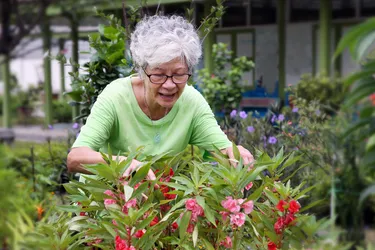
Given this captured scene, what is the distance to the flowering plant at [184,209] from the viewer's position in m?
1.88

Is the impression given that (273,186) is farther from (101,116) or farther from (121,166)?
(101,116)

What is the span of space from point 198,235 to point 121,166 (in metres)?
0.34

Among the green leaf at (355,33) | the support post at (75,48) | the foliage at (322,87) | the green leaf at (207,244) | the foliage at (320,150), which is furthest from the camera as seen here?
the foliage at (322,87)

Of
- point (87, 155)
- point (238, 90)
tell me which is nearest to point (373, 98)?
point (87, 155)

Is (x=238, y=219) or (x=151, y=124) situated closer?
(x=238, y=219)

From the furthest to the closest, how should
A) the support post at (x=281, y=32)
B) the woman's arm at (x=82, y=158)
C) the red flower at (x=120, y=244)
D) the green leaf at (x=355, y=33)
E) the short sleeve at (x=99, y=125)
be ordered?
the support post at (x=281, y=32), the short sleeve at (x=99, y=125), the woman's arm at (x=82, y=158), the red flower at (x=120, y=244), the green leaf at (x=355, y=33)

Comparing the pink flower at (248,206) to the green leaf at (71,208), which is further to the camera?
the green leaf at (71,208)

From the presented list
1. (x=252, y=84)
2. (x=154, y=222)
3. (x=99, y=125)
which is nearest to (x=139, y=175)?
(x=154, y=222)

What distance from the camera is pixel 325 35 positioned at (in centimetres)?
1202

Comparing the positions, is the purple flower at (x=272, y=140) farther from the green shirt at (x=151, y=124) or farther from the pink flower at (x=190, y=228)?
the pink flower at (x=190, y=228)

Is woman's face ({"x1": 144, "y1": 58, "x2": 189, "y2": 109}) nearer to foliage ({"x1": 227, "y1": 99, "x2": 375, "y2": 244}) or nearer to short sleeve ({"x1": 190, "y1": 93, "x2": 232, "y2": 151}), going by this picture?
short sleeve ({"x1": 190, "y1": 93, "x2": 232, "y2": 151})

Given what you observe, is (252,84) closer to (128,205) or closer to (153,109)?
(153,109)

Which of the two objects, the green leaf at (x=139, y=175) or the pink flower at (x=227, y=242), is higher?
the green leaf at (x=139, y=175)

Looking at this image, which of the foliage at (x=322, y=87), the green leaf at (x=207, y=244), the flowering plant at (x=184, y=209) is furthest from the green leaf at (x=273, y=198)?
the foliage at (x=322, y=87)
